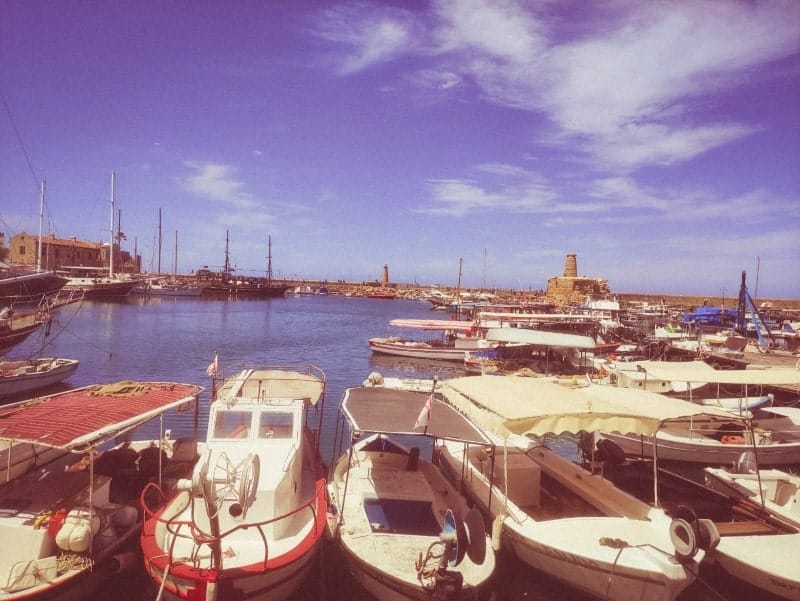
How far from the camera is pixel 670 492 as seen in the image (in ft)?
41.2

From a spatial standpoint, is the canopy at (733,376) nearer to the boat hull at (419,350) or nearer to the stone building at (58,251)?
the boat hull at (419,350)

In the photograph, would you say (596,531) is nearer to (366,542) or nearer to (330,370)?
(366,542)

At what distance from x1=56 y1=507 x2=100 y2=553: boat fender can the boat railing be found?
0.83 metres

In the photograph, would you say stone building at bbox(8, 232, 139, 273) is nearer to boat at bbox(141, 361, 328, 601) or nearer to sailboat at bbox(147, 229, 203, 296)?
sailboat at bbox(147, 229, 203, 296)

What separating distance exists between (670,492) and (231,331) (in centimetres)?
5466

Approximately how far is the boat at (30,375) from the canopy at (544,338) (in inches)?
1034

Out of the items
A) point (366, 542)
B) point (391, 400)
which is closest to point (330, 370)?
point (391, 400)

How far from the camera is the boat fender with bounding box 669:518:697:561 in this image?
7629 mm

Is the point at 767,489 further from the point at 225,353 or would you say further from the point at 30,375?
the point at 225,353

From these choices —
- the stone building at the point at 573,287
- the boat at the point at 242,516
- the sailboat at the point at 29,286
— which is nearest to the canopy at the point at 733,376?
the boat at the point at 242,516

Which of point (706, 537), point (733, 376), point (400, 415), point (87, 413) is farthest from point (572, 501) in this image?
point (87, 413)

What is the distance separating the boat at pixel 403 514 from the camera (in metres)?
7.86

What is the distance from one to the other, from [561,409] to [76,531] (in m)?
8.80

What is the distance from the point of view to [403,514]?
10.5m
